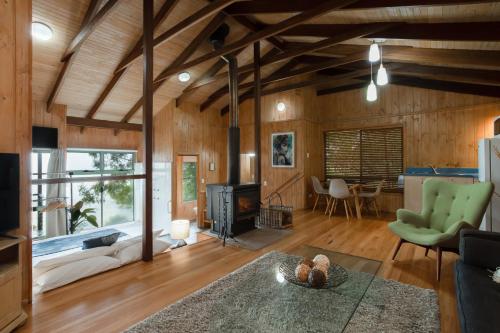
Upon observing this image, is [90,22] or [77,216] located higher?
[90,22]

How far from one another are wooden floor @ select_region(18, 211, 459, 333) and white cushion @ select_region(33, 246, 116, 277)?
260 mm

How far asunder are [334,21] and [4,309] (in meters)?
4.87

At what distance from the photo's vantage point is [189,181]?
25.7 feet

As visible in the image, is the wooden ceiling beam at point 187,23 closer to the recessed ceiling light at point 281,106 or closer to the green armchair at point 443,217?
the green armchair at point 443,217

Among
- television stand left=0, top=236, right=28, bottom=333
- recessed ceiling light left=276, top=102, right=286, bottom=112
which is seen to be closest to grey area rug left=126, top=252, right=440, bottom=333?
television stand left=0, top=236, right=28, bottom=333

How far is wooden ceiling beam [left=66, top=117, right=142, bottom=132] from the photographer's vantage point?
6.25 m

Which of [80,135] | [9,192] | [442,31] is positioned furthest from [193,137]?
[442,31]

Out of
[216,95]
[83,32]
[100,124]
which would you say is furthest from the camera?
[216,95]

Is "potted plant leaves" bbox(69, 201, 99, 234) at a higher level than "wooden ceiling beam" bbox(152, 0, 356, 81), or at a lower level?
lower

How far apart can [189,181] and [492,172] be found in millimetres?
6812

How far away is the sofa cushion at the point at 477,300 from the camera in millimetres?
1345

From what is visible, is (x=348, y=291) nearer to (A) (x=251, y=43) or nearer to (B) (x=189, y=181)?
(A) (x=251, y=43)

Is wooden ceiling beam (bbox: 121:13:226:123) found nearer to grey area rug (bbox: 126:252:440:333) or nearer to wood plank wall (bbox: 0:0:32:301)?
wood plank wall (bbox: 0:0:32:301)

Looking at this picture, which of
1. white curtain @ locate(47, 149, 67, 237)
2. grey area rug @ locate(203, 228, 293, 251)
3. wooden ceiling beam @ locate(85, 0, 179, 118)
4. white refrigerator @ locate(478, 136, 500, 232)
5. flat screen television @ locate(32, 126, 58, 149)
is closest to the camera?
white refrigerator @ locate(478, 136, 500, 232)
